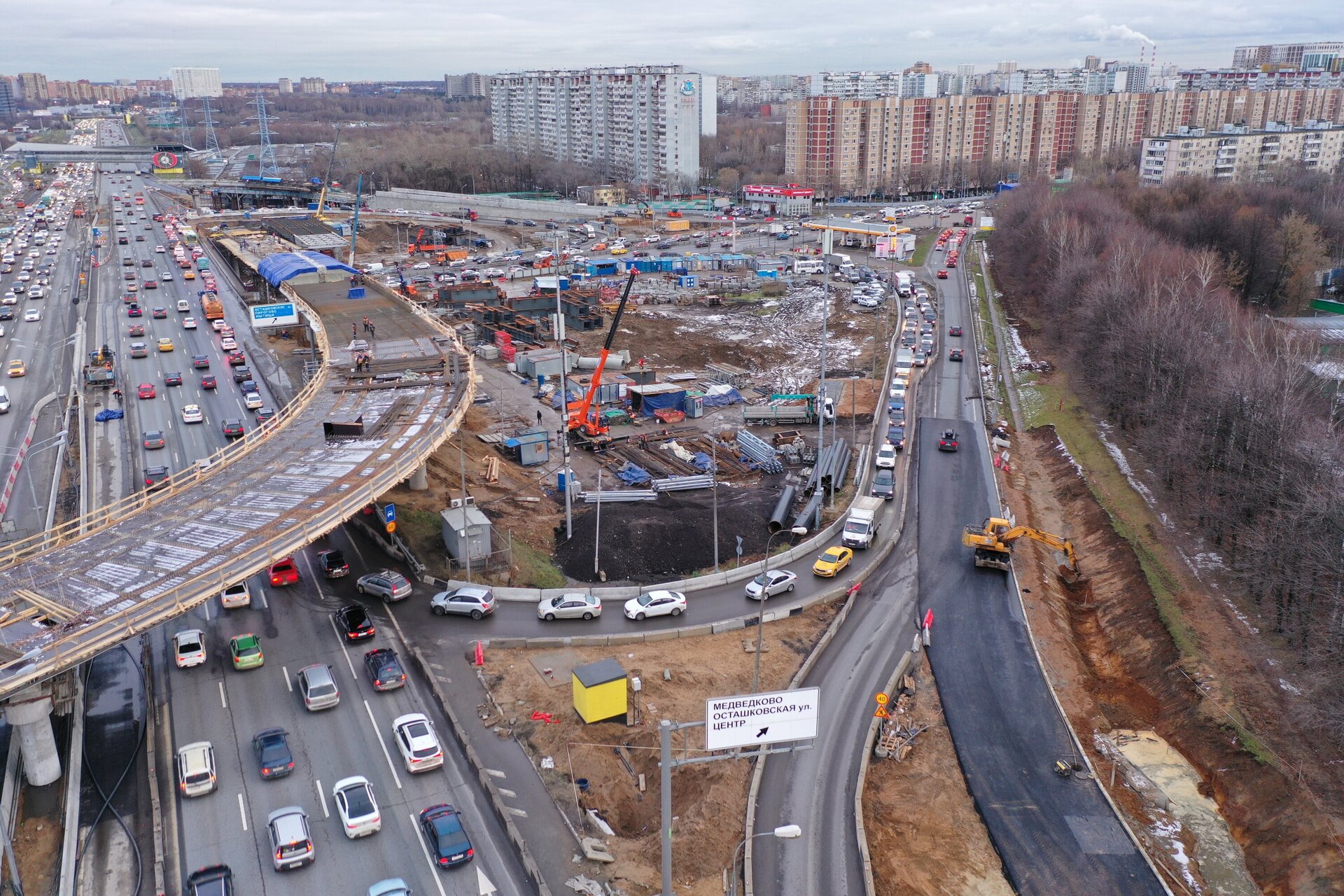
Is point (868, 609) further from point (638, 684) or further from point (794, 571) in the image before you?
point (638, 684)

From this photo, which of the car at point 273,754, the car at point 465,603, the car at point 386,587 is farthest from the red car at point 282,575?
the car at point 273,754

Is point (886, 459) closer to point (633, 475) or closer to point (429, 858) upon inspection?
point (633, 475)

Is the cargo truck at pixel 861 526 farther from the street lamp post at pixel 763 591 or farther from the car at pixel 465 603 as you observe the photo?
the car at pixel 465 603

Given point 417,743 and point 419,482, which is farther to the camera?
point 419,482

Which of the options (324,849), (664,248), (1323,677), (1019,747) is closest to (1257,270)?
(664,248)

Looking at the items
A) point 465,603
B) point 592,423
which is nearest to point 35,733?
point 465,603

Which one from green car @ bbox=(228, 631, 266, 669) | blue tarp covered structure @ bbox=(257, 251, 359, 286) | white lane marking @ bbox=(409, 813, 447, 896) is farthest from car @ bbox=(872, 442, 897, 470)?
blue tarp covered structure @ bbox=(257, 251, 359, 286)

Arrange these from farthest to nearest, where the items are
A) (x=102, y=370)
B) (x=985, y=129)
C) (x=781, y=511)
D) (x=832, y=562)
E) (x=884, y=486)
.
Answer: (x=985, y=129), (x=102, y=370), (x=884, y=486), (x=781, y=511), (x=832, y=562)
